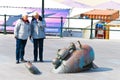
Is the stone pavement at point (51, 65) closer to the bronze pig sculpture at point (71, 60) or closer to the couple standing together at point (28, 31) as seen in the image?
the bronze pig sculpture at point (71, 60)

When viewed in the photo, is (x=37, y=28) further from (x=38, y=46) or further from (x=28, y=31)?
(x=38, y=46)

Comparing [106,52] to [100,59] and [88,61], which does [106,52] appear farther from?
[88,61]

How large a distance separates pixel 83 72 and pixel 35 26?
2003 millimetres

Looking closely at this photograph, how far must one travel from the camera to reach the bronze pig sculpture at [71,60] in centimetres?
973

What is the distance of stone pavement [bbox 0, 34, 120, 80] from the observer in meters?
9.33

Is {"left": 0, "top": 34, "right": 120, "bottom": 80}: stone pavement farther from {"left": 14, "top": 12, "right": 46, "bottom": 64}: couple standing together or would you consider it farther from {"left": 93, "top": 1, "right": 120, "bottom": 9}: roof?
{"left": 93, "top": 1, "right": 120, "bottom": 9}: roof

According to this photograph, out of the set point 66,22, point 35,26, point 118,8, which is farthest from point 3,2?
point 35,26

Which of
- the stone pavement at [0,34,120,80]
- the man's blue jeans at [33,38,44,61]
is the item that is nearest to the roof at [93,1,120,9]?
the stone pavement at [0,34,120,80]

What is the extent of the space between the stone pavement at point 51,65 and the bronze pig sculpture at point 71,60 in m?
0.18

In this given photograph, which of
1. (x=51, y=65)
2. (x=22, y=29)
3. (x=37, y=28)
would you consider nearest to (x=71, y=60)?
(x=51, y=65)

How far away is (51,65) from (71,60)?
50.1 inches

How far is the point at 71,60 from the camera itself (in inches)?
384

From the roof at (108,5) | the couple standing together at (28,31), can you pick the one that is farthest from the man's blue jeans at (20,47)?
the roof at (108,5)

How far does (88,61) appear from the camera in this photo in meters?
9.99
